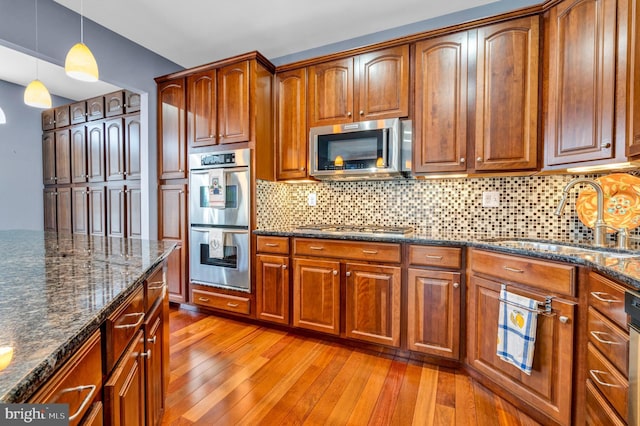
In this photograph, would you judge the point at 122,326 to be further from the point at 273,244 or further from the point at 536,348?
the point at 536,348

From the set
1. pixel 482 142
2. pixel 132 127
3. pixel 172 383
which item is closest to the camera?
pixel 172 383

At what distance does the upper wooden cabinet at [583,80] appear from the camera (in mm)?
1575

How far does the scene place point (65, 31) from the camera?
2484 millimetres

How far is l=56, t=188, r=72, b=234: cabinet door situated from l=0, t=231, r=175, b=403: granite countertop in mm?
3274

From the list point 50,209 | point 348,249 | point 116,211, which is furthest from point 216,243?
point 50,209

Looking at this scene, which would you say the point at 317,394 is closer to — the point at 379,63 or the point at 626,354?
the point at 626,354

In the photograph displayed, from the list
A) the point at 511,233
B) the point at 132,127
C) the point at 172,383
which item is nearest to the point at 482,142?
the point at 511,233

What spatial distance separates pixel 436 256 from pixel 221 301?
6.64 ft

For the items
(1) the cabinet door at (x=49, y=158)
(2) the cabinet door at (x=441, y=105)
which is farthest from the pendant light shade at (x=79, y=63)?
(1) the cabinet door at (x=49, y=158)

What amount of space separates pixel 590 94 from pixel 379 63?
1420 mm

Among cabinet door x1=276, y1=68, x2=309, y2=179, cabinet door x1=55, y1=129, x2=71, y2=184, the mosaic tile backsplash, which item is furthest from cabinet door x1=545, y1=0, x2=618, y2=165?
cabinet door x1=55, y1=129, x2=71, y2=184

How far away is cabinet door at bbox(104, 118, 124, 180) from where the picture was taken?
3656 mm

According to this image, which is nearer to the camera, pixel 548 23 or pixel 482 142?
pixel 548 23

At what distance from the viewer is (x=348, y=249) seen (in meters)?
2.31
